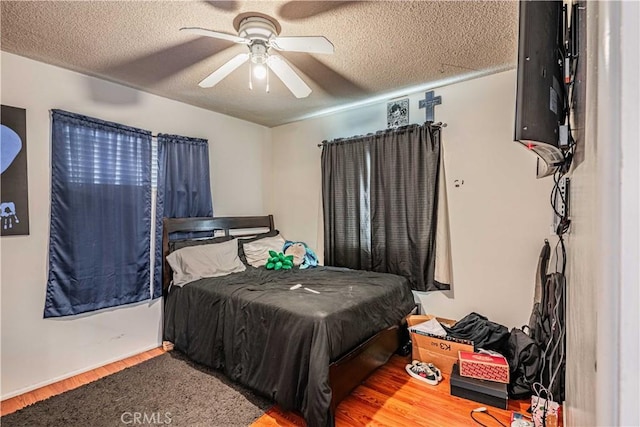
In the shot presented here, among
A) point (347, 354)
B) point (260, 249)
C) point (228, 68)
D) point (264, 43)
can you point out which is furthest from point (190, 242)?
point (264, 43)

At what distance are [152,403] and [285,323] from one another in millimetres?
1098

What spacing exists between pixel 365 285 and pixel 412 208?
0.95 metres

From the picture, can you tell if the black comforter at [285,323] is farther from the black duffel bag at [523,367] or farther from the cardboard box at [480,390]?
the black duffel bag at [523,367]

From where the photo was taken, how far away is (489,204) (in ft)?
9.06

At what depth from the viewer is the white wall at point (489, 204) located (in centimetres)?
258

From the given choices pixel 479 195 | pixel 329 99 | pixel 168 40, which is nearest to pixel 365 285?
pixel 479 195

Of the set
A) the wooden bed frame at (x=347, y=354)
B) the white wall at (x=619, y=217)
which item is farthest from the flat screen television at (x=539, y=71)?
the wooden bed frame at (x=347, y=354)

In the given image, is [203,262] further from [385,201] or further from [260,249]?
[385,201]

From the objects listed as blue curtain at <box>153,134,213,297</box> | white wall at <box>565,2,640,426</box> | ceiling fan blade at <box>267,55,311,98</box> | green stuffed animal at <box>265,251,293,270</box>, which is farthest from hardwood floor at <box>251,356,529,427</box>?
ceiling fan blade at <box>267,55,311,98</box>

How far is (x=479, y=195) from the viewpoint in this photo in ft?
9.24

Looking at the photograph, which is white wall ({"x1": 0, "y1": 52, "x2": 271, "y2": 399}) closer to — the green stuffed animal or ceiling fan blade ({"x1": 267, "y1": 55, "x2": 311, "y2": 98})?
the green stuffed animal

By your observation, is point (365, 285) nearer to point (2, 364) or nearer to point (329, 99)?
point (329, 99)

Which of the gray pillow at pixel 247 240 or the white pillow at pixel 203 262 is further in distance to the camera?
the gray pillow at pixel 247 240

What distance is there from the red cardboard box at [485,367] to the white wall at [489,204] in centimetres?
62
